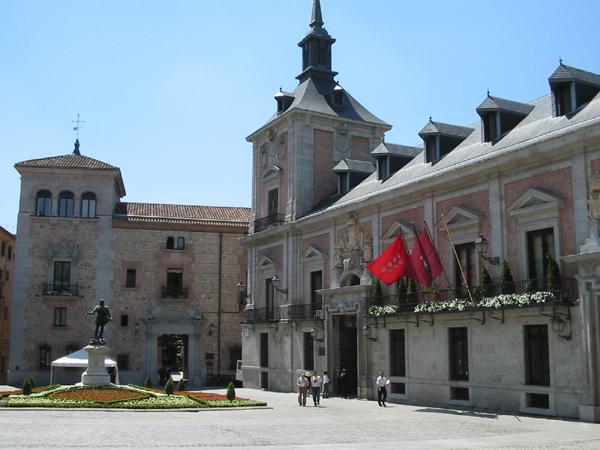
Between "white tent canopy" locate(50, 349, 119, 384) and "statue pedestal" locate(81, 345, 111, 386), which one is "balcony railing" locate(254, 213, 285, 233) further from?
"statue pedestal" locate(81, 345, 111, 386)

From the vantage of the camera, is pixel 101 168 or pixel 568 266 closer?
pixel 568 266

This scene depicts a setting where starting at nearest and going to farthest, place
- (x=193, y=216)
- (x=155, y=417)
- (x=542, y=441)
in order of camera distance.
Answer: (x=542, y=441) < (x=155, y=417) < (x=193, y=216)

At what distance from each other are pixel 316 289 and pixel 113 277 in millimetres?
15642

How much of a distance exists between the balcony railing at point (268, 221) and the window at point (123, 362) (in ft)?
38.1

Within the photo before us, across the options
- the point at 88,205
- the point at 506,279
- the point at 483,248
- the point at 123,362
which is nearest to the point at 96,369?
the point at 123,362

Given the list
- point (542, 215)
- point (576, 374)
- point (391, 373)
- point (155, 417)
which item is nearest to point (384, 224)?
point (391, 373)

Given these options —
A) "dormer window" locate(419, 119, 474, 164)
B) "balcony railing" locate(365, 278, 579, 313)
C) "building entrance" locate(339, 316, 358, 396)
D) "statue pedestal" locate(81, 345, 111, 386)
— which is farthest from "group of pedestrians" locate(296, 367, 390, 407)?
"dormer window" locate(419, 119, 474, 164)

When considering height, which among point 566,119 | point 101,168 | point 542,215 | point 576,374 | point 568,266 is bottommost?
point 576,374

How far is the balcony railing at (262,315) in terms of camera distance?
37.4 metres

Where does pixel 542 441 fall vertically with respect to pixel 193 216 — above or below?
below

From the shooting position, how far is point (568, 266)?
20.3 metres

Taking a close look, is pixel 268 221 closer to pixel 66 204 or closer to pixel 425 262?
pixel 66 204

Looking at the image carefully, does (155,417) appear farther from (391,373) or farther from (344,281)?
(344,281)

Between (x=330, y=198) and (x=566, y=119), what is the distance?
1600 cm
